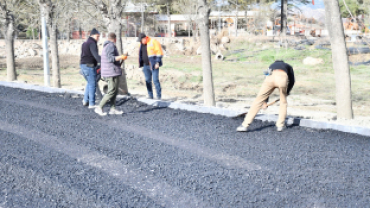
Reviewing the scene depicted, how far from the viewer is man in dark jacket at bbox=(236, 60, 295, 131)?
6.88 m

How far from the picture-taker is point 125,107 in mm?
9703

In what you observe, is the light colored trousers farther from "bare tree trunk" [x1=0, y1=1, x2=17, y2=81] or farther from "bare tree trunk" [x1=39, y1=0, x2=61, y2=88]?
"bare tree trunk" [x1=0, y1=1, x2=17, y2=81]

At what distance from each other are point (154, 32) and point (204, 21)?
4435cm

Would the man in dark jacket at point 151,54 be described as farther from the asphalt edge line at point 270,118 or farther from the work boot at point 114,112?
the work boot at point 114,112

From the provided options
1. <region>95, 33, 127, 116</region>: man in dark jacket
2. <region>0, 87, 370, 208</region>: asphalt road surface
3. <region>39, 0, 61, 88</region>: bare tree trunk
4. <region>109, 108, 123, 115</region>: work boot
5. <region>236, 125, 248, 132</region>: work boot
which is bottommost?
<region>0, 87, 370, 208</region>: asphalt road surface

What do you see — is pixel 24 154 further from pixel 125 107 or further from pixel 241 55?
pixel 241 55

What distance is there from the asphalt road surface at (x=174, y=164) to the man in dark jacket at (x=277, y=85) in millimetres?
237

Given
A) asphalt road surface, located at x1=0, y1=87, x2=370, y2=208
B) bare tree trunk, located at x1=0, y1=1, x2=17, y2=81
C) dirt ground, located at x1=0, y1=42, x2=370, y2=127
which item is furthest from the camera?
bare tree trunk, located at x1=0, y1=1, x2=17, y2=81

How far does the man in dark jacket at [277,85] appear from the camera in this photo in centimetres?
688

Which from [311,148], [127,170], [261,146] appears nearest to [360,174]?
[311,148]

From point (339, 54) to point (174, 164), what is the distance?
482 centimetres

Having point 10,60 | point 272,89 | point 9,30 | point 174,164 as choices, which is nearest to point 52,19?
point 9,30

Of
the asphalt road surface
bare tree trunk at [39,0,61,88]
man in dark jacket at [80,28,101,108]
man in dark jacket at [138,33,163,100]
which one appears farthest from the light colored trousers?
bare tree trunk at [39,0,61,88]

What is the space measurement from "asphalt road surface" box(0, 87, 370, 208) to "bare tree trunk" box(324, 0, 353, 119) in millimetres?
1821
